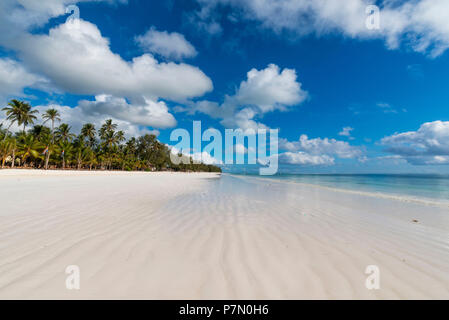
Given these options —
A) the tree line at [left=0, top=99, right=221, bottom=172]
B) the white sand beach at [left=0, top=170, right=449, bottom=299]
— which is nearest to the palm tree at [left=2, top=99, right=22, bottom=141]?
the tree line at [left=0, top=99, right=221, bottom=172]

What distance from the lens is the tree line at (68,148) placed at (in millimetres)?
41062

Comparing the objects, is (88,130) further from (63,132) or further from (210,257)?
(210,257)

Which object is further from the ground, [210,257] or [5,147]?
[5,147]

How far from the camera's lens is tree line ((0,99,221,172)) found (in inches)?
1617

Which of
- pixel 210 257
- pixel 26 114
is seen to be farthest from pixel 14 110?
pixel 210 257

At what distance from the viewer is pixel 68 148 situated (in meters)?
50.4

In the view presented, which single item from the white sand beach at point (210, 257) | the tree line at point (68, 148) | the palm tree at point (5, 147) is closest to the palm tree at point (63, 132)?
the tree line at point (68, 148)

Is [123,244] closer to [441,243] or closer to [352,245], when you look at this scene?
[352,245]

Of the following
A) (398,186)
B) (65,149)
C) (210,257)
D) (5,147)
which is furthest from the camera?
(65,149)

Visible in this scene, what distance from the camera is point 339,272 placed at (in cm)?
272

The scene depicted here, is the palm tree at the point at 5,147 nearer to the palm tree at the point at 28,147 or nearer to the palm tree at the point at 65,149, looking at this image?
the palm tree at the point at 28,147

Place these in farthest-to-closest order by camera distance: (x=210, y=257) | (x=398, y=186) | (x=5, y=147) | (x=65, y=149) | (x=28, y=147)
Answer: (x=65, y=149) → (x=28, y=147) → (x=5, y=147) → (x=398, y=186) → (x=210, y=257)

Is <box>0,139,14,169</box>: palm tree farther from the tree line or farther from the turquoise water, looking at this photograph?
the turquoise water

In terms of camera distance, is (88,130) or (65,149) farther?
(88,130)
